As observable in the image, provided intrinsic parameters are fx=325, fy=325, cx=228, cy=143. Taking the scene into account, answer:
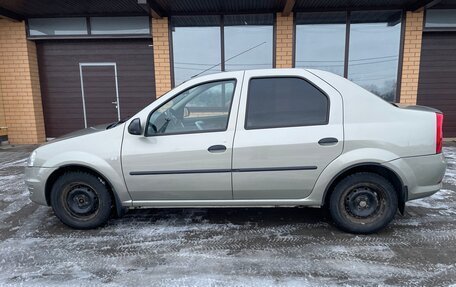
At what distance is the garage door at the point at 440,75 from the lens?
8305mm

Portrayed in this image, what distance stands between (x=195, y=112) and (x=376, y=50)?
6621mm

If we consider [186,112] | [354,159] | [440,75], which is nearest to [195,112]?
[186,112]

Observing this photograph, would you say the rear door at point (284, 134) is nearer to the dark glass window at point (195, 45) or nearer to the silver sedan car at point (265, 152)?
the silver sedan car at point (265, 152)

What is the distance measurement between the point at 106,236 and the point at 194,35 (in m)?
6.22

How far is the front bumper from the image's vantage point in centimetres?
350

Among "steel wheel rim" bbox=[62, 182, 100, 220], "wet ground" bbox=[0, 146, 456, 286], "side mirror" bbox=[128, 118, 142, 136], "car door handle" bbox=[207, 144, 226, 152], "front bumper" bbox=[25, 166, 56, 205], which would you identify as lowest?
"wet ground" bbox=[0, 146, 456, 286]

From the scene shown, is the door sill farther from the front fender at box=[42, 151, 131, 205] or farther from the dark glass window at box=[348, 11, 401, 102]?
the dark glass window at box=[348, 11, 401, 102]

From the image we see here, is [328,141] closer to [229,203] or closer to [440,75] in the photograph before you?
[229,203]

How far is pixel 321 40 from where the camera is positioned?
8281mm

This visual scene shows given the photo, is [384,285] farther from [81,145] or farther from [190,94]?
[81,145]

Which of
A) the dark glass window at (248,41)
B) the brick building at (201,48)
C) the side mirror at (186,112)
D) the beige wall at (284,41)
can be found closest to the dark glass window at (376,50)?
the brick building at (201,48)

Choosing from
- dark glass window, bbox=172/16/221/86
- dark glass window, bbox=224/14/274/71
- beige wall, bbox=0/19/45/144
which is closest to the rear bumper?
dark glass window, bbox=224/14/274/71

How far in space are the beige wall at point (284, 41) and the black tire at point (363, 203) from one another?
540 centimetres

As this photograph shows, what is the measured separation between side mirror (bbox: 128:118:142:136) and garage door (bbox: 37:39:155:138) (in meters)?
5.75
